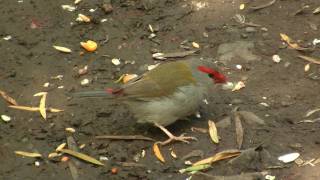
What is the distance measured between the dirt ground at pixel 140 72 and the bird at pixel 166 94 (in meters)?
0.21

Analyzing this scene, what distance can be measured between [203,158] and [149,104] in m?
0.66

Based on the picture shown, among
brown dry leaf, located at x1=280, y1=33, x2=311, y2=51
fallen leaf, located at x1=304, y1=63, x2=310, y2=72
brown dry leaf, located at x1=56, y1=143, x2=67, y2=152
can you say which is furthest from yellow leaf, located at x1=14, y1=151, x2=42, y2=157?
brown dry leaf, located at x1=280, y1=33, x2=311, y2=51

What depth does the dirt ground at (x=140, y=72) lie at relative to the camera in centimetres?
504

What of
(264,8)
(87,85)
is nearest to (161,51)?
(87,85)

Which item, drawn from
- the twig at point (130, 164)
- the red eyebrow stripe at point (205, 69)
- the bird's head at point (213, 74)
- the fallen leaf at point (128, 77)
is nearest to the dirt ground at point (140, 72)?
the twig at point (130, 164)

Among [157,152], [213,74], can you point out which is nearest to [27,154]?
[157,152]

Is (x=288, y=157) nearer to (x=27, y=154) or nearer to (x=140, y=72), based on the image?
(x=140, y=72)

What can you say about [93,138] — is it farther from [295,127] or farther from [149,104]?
[295,127]

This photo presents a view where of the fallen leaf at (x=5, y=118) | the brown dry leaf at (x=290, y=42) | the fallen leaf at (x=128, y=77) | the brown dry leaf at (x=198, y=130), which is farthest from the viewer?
the brown dry leaf at (x=290, y=42)

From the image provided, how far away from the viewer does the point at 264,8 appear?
6.70 meters

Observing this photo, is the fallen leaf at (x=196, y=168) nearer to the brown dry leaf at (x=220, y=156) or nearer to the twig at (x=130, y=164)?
the brown dry leaf at (x=220, y=156)

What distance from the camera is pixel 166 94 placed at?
520 cm

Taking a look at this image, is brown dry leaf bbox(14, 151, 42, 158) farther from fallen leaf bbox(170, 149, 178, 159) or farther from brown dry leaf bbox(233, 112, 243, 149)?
brown dry leaf bbox(233, 112, 243, 149)

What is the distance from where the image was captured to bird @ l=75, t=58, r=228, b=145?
520 centimetres
